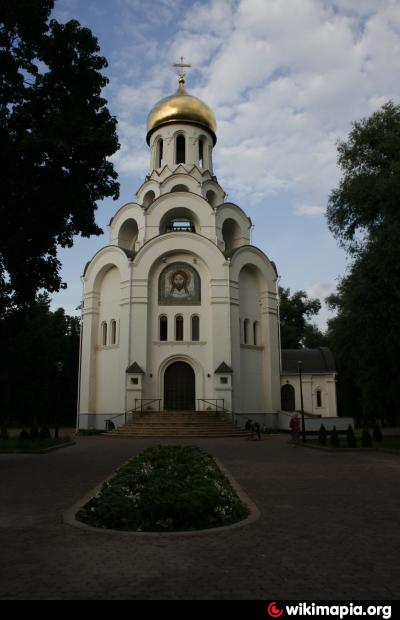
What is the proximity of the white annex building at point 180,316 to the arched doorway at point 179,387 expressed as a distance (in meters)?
0.06

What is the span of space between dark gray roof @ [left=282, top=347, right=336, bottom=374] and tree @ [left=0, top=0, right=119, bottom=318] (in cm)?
2618

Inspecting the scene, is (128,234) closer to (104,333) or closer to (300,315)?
(104,333)

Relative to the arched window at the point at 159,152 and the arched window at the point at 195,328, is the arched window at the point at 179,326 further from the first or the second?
the arched window at the point at 159,152

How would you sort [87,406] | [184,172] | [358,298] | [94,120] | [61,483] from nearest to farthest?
1. [61,483]
2. [94,120]
3. [358,298]
4. [87,406]
5. [184,172]

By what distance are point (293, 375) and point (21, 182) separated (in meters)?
28.0

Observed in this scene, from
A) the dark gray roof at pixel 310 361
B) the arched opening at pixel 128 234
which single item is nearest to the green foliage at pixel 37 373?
the arched opening at pixel 128 234

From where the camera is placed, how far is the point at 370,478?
38.1 ft

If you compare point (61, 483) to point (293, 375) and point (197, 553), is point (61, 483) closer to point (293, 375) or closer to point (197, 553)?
point (197, 553)

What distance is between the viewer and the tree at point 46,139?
Answer: 41.7ft

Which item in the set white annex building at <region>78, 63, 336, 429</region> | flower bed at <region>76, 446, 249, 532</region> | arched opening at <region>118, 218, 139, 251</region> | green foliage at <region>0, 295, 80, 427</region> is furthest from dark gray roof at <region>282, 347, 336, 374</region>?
flower bed at <region>76, 446, 249, 532</region>

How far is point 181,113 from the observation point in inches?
1481

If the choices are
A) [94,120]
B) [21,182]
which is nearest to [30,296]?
[21,182]

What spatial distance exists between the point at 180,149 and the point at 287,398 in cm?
2060

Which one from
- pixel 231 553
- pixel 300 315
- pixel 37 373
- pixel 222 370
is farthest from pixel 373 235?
pixel 300 315
